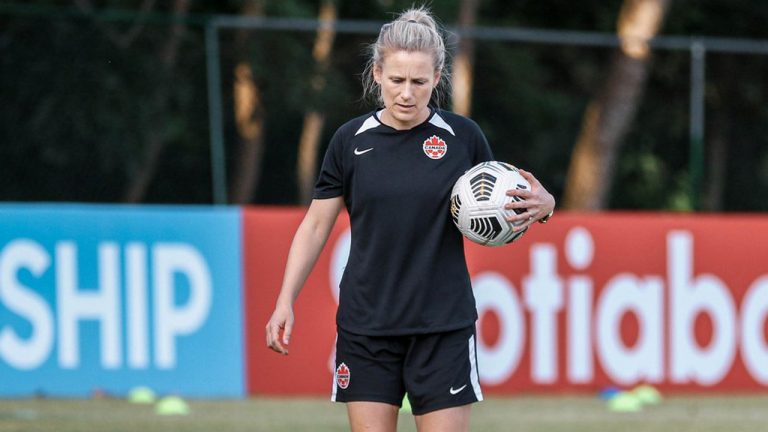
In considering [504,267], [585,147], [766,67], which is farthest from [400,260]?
[766,67]

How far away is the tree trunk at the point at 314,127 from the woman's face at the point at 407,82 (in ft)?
26.9

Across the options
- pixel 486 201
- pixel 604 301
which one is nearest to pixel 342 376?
pixel 486 201

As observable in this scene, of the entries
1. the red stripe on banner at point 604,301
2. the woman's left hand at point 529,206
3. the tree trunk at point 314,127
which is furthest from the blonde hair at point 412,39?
the tree trunk at point 314,127

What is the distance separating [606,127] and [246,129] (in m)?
4.79

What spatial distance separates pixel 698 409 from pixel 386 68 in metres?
7.01

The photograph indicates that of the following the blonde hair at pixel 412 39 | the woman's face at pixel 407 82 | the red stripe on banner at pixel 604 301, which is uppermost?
the blonde hair at pixel 412 39

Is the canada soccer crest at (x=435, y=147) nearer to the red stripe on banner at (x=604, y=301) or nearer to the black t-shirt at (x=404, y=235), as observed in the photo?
the black t-shirt at (x=404, y=235)

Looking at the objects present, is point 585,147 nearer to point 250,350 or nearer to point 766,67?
point 766,67

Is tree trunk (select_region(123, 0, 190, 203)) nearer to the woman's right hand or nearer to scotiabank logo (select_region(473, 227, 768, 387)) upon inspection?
scotiabank logo (select_region(473, 227, 768, 387))

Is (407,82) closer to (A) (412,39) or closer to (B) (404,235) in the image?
(A) (412,39)

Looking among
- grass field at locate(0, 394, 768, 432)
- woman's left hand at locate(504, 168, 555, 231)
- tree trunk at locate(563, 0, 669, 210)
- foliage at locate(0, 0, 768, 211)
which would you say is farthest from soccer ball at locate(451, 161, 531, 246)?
tree trunk at locate(563, 0, 669, 210)

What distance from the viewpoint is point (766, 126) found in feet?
51.7

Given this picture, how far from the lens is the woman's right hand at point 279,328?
17.2 feet

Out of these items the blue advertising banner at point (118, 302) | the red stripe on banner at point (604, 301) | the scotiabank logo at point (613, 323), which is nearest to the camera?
the blue advertising banner at point (118, 302)
